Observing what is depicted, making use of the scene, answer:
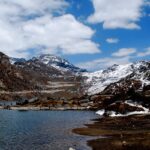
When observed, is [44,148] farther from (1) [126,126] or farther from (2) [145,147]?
(1) [126,126]

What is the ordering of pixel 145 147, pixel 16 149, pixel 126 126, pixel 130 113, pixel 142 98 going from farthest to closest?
pixel 142 98 < pixel 130 113 < pixel 126 126 < pixel 16 149 < pixel 145 147

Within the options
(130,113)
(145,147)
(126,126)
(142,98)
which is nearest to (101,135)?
(126,126)

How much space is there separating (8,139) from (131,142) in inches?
1025

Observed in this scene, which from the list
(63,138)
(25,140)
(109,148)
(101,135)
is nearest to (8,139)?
(25,140)

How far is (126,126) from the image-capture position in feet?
314

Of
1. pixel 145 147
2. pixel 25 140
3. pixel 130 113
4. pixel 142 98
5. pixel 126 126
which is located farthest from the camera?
pixel 142 98

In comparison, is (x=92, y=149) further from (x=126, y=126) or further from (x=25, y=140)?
(x=126, y=126)

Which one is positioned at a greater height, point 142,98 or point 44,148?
point 142,98

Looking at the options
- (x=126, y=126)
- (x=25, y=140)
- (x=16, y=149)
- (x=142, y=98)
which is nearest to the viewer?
(x=16, y=149)

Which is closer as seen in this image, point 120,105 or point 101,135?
point 101,135

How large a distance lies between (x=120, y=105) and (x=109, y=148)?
2782 inches

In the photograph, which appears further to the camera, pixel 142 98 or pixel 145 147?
pixel 142 98

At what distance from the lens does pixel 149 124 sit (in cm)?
9600

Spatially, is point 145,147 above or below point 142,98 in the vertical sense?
below
